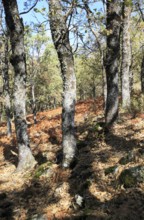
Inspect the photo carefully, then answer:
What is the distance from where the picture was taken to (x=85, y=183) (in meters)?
7.98

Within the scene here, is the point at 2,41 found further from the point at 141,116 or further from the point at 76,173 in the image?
the point at 76,173

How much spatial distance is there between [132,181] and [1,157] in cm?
836

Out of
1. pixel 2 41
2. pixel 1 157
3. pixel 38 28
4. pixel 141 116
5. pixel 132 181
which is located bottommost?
pixel 1 157

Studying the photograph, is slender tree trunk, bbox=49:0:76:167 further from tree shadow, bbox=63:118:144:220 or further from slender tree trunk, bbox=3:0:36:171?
slender tree trunk, bbox=3:0:36:171

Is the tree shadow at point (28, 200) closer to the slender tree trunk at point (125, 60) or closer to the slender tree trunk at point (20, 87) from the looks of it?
the slender tree trunk at point (20, 87)

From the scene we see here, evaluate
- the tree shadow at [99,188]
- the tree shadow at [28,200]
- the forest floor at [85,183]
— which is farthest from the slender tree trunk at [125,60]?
the tree shadow at [28,200]

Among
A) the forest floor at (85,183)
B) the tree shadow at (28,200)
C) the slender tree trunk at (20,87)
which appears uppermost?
the slender tree trunk at (20,87)

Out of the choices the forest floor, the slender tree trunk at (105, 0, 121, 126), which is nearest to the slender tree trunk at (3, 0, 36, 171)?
the forest floor

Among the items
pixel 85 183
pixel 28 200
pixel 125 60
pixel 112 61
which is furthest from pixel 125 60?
pixel 28 200

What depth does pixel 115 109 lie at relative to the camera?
12000mm

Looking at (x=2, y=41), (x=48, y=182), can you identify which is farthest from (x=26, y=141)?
(x=2, y=41)

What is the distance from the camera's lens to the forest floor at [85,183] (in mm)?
6664

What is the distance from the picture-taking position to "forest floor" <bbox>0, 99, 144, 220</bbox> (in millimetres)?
6664

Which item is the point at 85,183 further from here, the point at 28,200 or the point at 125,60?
the point at 125,60
